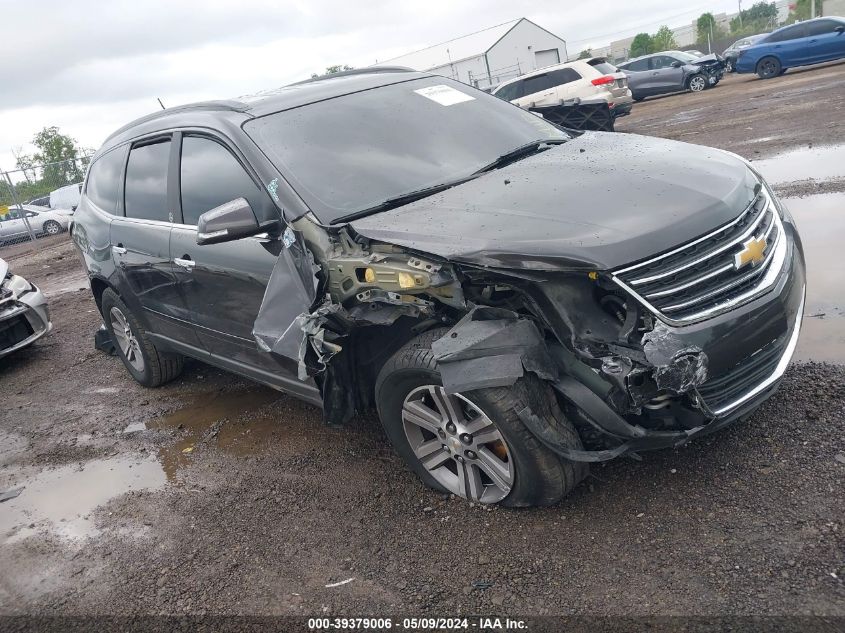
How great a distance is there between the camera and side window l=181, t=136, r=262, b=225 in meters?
3.69

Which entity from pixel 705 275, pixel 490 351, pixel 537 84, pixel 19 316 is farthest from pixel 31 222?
pixel 705 275

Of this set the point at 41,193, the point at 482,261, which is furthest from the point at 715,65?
the point at 482,261

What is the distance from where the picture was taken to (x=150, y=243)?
4.50 metres

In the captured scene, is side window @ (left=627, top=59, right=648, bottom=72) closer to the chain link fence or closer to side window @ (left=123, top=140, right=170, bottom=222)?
the chain link fence

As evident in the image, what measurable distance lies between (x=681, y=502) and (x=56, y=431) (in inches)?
178

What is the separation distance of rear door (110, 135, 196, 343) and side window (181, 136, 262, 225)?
0.21 metres

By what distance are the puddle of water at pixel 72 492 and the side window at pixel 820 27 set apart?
2175 centimetres

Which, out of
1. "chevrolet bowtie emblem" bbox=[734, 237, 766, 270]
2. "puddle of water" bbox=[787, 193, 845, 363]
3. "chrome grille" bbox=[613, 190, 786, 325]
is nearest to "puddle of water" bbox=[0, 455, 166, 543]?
"chrome grille" bbox=[613, 190, 786, 325]

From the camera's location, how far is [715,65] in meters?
22.5

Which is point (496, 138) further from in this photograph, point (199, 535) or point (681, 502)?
point (199, 535)

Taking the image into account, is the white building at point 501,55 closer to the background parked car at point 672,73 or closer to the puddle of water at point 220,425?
the background parked car at point 672,73

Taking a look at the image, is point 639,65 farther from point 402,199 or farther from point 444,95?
point 402,199

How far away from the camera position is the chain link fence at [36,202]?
20.1 metres

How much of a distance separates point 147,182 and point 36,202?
19385 mm
